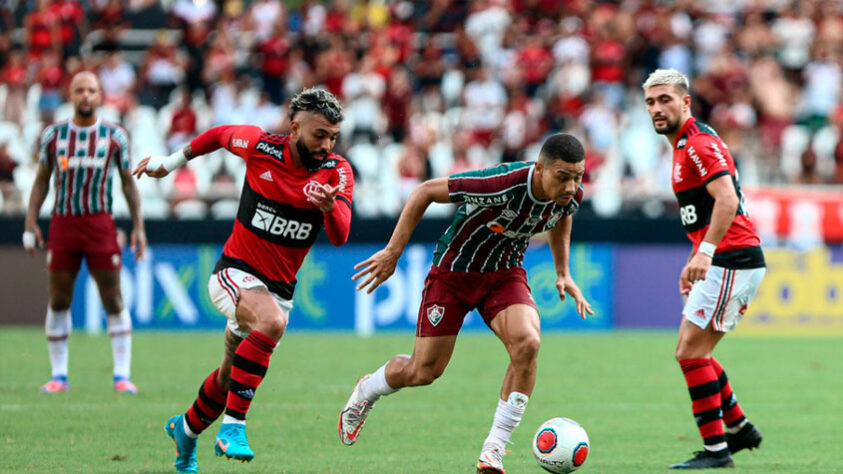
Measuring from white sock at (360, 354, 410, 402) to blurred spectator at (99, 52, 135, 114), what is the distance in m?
12.5

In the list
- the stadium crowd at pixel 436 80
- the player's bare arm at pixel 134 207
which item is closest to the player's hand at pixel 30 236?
the player's bare arm at pixel 134 207

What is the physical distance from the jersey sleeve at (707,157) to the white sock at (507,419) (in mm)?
1711

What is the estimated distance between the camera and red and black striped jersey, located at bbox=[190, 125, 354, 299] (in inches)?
269

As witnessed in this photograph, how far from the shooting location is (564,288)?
282 inches

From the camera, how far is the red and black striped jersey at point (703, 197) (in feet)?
23.2

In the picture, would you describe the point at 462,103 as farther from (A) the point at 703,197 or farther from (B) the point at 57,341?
(A) the point at 703,197

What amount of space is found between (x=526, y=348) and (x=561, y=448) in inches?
22.3

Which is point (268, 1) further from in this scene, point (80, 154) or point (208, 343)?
point (80, 154)

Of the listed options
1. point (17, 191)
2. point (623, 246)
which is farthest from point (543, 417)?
point (17, 191)

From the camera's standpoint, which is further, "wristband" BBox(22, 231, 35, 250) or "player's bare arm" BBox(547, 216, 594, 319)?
"wristband" BBox(22, 231, 35, 250)

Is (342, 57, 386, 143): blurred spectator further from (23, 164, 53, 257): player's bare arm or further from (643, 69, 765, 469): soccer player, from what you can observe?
(643, 69, 765, 469): soccer player

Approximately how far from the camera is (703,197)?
726cm

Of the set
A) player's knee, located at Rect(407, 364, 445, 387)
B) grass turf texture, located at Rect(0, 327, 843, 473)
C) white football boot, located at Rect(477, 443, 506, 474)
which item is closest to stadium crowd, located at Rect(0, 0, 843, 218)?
grass turf texture, located at Rect(0, 327, 843, 473)

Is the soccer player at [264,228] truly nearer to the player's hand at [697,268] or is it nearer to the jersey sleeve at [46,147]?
the player's hand at [697,268]
